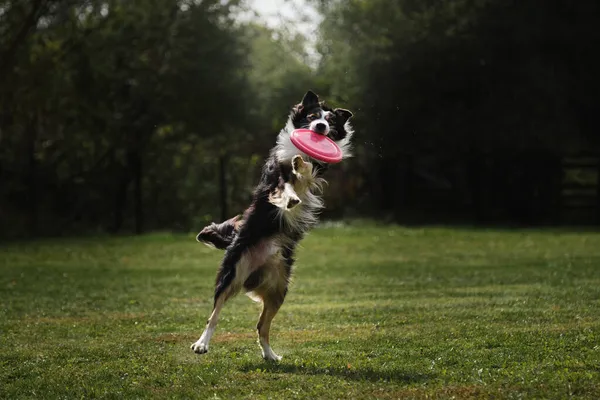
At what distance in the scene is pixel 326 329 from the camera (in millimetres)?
9641

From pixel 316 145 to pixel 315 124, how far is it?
0.33 meters

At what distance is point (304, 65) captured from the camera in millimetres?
39750

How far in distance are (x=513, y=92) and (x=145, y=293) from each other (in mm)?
17979

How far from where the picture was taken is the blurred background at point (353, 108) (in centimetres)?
2598

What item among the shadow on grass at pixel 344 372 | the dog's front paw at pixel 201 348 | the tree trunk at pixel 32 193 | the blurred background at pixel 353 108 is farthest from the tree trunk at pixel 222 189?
the shadow on grass at pixel 344 372

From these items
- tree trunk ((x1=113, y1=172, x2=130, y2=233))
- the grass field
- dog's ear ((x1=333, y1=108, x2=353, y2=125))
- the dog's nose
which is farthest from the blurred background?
the dog's nose

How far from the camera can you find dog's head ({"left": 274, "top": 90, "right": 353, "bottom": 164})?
8.57m

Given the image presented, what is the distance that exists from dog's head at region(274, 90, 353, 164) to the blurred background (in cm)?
1700

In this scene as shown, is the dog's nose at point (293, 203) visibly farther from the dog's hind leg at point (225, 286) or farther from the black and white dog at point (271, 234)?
the dog's hind leg at point (225, 286)

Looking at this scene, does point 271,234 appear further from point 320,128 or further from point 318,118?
point 318,118

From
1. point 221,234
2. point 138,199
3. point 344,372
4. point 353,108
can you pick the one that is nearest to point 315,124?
point 221,234

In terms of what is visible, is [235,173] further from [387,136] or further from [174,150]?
[387,136]

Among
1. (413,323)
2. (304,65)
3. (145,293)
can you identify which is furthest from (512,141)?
(413,323)

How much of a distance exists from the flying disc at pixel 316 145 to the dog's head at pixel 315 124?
9 centimetres
